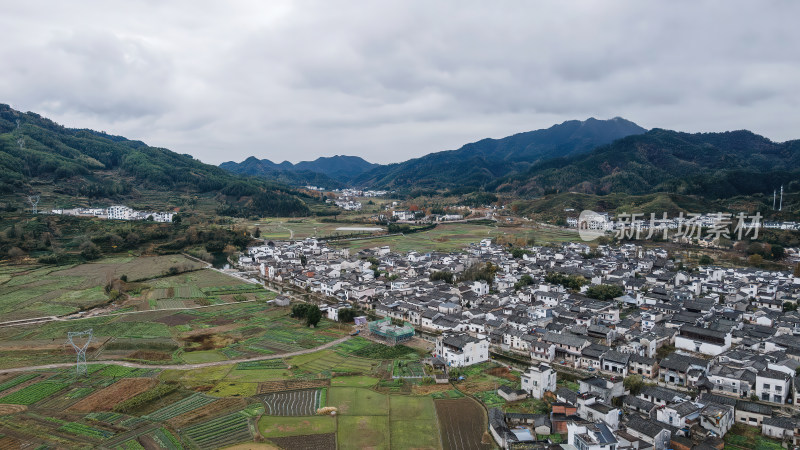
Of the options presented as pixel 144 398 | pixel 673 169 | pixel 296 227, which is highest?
pixel 673 169

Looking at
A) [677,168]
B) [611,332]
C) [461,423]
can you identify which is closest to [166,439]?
[461,423]

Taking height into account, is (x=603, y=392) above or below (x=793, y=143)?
below

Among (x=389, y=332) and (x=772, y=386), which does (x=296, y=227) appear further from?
(x=772, y=386)

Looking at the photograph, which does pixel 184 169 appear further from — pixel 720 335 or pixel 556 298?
pixel 720 335

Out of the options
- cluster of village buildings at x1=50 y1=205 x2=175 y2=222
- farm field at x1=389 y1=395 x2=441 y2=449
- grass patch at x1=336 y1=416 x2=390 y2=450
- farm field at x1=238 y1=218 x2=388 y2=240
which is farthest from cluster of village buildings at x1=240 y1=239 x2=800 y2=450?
cluster of village buildings at x1=50 y1=205 x2=175 y2=222

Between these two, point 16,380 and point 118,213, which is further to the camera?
point 118,213

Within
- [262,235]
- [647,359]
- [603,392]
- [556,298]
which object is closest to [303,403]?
[603,392]

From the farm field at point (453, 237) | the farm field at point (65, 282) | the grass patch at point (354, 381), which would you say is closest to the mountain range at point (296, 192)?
the farm field at point (453, 237)
